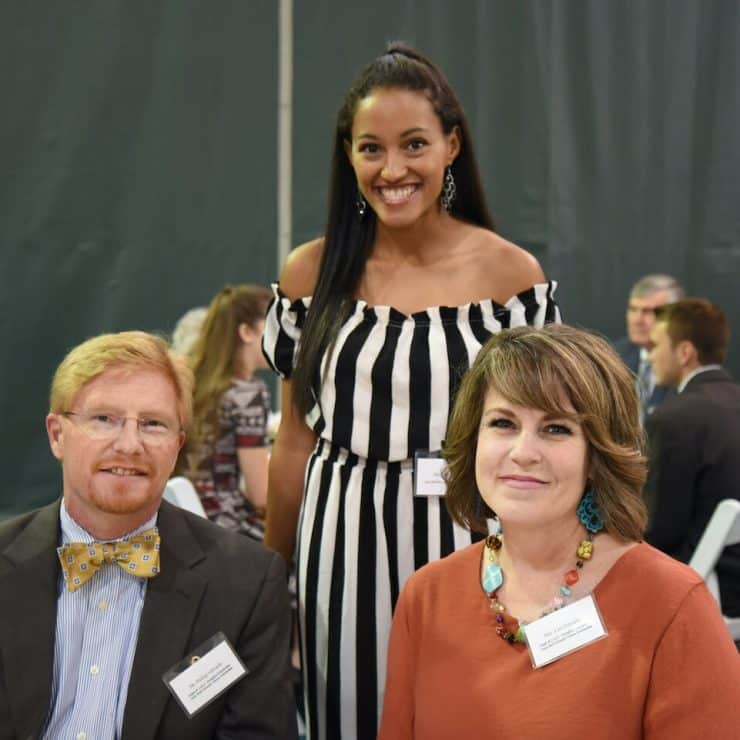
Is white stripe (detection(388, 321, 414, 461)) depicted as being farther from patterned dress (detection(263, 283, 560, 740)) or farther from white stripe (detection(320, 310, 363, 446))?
white stripe (detection(320, 310, 363, 446))

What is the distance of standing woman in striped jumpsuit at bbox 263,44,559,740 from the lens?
2219mm

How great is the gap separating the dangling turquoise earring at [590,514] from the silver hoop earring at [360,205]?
881 mm

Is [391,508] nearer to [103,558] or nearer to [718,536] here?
[103,558]

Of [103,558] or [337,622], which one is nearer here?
[103,558]

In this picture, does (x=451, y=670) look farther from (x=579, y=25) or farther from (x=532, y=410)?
(x=579, y=25)

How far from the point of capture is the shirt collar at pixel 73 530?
6.75 feet

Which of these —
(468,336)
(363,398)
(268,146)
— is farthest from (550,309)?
(268,146)

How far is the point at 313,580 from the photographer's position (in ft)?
7.60

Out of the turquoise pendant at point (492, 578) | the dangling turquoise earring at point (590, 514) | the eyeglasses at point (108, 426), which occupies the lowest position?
the turquoise pendant at point (492, 578)

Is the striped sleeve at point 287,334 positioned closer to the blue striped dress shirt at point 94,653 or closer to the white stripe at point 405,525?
the white stripe at point 405,525

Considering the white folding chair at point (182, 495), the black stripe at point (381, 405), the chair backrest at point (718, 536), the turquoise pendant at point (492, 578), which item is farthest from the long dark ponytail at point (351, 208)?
the chair backrest at point (718, 536)

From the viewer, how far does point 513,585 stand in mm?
1820

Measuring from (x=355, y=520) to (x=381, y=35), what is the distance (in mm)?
4334

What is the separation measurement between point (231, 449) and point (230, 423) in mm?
108
